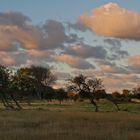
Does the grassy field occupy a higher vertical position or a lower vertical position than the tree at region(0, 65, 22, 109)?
lower

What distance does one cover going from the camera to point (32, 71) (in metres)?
187

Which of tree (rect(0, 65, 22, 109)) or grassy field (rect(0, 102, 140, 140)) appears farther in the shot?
tree (rect(0, 65, 22, 109))

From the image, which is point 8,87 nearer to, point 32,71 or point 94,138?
point 94,138

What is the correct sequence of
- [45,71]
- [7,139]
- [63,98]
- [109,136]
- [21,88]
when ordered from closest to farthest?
[7,139]
[109,136]
[21,88]
[63,98]
[45,71]

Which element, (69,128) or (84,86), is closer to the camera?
(69,128)

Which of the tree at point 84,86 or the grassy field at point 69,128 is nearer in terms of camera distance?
the grassy field at point 69,128

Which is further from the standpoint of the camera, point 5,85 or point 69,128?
point 5,85

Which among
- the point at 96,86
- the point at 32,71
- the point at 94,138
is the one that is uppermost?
the point at 32,71

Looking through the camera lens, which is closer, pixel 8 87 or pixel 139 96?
pixel 8 87

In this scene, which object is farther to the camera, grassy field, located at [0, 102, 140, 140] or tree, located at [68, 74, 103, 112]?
tree, located at [68, 74, 103, 112]

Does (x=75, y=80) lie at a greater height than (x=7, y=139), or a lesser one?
greater

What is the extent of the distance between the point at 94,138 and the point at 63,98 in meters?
143

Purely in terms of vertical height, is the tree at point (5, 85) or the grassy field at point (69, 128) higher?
the tree at point (5, 85)

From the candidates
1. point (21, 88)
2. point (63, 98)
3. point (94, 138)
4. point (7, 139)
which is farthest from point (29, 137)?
point (63, 98)
